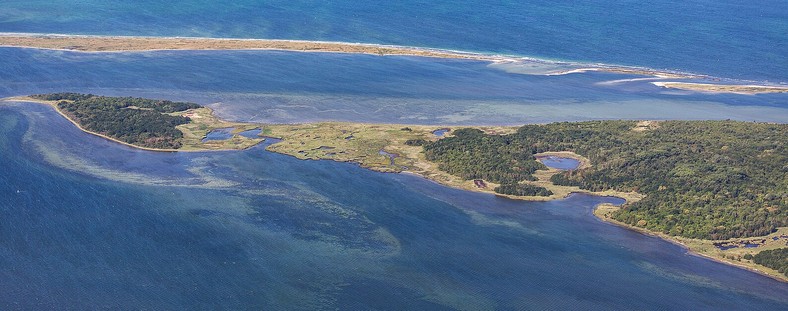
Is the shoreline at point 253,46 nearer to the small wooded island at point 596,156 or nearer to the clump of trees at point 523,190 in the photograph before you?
the small wooded island at point 596,156

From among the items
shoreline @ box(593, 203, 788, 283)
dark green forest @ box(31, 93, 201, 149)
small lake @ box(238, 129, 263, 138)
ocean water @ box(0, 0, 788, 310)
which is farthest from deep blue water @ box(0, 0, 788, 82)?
shoreline @ box(593, 203, 788, 283)

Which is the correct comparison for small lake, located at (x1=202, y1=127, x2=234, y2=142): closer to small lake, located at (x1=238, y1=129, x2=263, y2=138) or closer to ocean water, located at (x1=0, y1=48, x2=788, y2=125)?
small lake, located at (x1=238, y1=129, x2=263, y2=138)

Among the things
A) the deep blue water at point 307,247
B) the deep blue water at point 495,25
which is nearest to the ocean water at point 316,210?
the deep blue water at point 307,247

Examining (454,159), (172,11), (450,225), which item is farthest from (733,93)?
(172,11)

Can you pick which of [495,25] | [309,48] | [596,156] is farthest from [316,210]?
[495,25]

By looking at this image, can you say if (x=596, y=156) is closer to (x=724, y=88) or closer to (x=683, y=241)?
(x=683, y=241)

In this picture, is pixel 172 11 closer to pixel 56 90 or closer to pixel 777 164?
pixel 56 90
